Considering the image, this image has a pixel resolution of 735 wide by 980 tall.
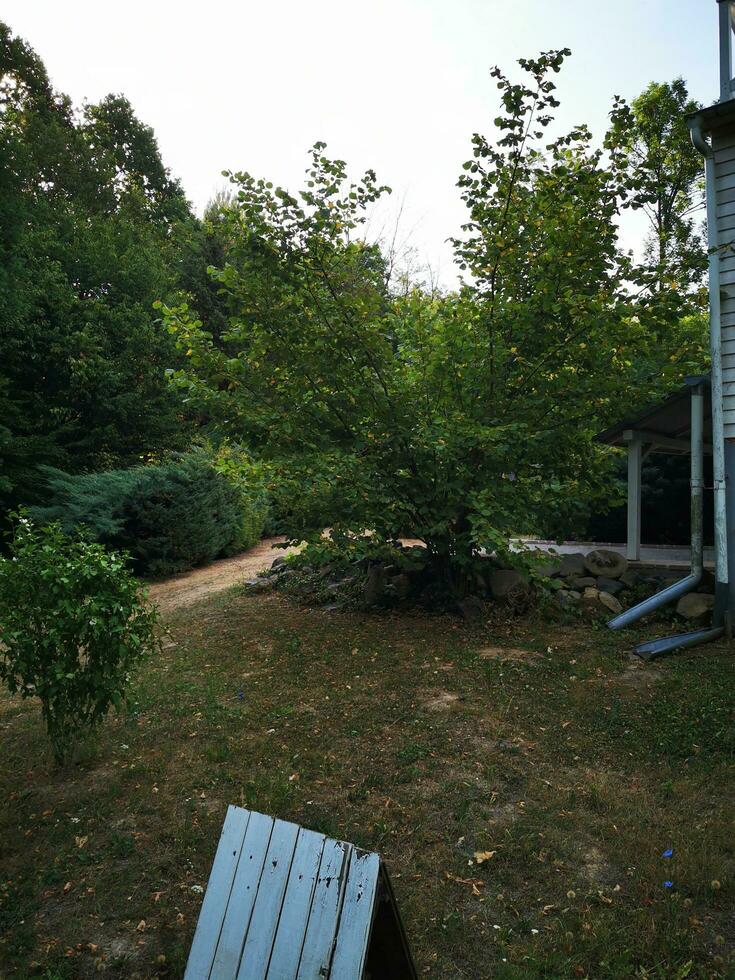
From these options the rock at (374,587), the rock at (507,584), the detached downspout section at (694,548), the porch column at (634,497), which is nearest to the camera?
→ the detached downspout section at (694,548)

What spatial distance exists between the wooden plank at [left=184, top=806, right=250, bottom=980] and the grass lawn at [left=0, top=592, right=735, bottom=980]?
2.43ft

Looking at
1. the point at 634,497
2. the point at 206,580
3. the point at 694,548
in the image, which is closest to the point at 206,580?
the point at 206,580

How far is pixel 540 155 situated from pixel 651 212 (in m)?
13.0

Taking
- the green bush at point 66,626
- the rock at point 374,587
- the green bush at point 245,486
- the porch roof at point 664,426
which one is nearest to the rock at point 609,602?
the porch roof at point 664,426

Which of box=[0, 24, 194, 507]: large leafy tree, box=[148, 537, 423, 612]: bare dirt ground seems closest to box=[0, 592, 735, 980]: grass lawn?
box=[148, 537, 423, 612]: bare dirt ground

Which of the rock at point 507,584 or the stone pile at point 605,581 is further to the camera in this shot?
the rock at point 507,584

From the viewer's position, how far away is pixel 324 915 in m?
1.84

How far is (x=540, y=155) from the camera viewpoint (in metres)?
6.28

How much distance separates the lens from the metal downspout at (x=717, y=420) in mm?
6348

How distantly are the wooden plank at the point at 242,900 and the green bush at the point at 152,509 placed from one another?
8.42m

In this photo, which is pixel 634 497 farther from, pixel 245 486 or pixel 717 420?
pixel 245 486

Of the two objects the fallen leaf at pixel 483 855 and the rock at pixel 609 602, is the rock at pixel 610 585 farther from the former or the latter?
the fallen leaf at pixel 483 855

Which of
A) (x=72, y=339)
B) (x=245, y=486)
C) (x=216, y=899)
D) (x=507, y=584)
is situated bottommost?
(x=216, y=899)

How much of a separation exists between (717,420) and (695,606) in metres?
1.87
